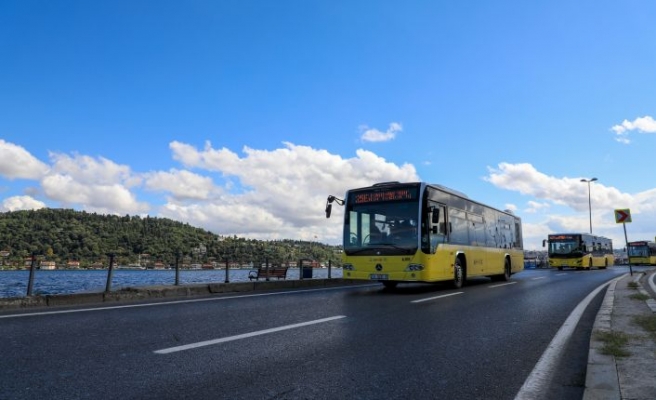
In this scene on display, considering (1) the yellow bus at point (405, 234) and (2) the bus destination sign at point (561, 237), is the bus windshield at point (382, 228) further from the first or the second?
(2) the bus destination sign at point (561, 237)

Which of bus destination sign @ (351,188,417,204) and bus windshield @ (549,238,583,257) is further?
bus windshield @ (549,238,583,257)

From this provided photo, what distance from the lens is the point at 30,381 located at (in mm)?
3936

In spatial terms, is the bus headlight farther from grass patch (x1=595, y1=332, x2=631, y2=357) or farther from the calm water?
the calm water

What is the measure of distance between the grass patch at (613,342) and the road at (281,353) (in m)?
0.26

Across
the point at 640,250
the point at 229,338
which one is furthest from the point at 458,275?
the point at 640,250

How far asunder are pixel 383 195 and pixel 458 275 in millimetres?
3957

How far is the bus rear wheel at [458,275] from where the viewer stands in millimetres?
15164

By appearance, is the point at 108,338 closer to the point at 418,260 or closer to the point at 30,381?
the point at 30,381

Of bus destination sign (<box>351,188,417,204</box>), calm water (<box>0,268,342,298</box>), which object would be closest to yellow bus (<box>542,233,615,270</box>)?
calm water (<box>0,268,342,298</box>)

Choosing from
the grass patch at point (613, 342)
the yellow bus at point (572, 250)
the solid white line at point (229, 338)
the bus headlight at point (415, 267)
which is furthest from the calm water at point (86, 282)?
the yellow bus at point (572, 250)

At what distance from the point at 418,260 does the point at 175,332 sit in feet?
26.3

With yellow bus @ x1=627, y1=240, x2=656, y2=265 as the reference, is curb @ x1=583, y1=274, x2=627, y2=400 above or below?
below

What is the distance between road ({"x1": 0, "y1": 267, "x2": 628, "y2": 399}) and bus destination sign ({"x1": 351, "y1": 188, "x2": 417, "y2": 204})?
16.7 ft

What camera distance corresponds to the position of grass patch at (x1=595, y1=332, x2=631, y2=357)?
487 cm
